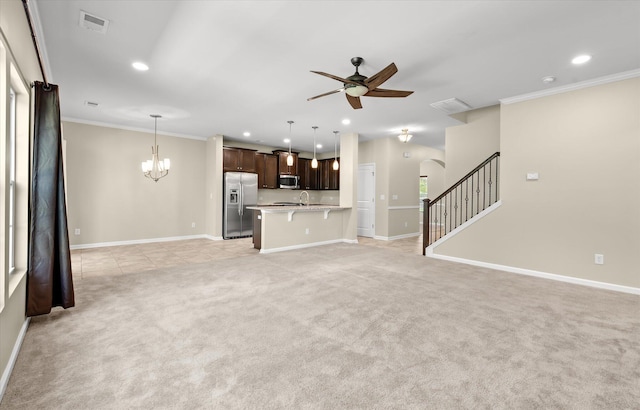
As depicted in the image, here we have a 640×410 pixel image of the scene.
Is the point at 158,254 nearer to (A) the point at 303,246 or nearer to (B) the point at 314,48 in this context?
(A) the point at 303,246

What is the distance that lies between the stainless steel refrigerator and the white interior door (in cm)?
300

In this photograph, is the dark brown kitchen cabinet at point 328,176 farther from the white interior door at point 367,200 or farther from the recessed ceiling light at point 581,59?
the recessed ceiling light at point 581,59

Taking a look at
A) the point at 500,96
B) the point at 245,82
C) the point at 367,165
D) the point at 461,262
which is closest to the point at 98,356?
the point at 245,82

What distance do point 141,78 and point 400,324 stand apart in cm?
435

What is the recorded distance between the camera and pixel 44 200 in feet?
8.65

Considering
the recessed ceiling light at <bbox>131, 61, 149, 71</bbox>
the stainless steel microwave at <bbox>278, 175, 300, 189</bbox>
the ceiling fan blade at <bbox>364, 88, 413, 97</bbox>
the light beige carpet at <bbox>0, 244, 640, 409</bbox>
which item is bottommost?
the light beige carpet at <bbox>0, 244, 640, 409</bbox>

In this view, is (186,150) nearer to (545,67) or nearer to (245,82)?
(245,82)

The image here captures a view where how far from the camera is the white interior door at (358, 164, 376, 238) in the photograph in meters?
8.27

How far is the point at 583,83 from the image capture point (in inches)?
155

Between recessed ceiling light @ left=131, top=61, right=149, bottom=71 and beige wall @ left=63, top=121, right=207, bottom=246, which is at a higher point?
recessed ceiling light @ left=131, top=61, right=149, bottom=71

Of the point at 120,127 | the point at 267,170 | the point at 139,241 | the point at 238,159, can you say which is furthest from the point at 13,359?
the point at 267,170

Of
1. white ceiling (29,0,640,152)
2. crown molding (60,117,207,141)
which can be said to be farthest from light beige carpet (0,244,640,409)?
crown molding (60,117,207,141)

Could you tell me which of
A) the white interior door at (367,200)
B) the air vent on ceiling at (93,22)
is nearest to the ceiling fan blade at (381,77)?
the air vent on ceiling at (93,22)

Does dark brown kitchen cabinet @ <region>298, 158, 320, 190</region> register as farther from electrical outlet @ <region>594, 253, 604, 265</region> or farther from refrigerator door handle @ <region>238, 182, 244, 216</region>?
electrical outlet @ <region>594, 253, 604, 265</region>
